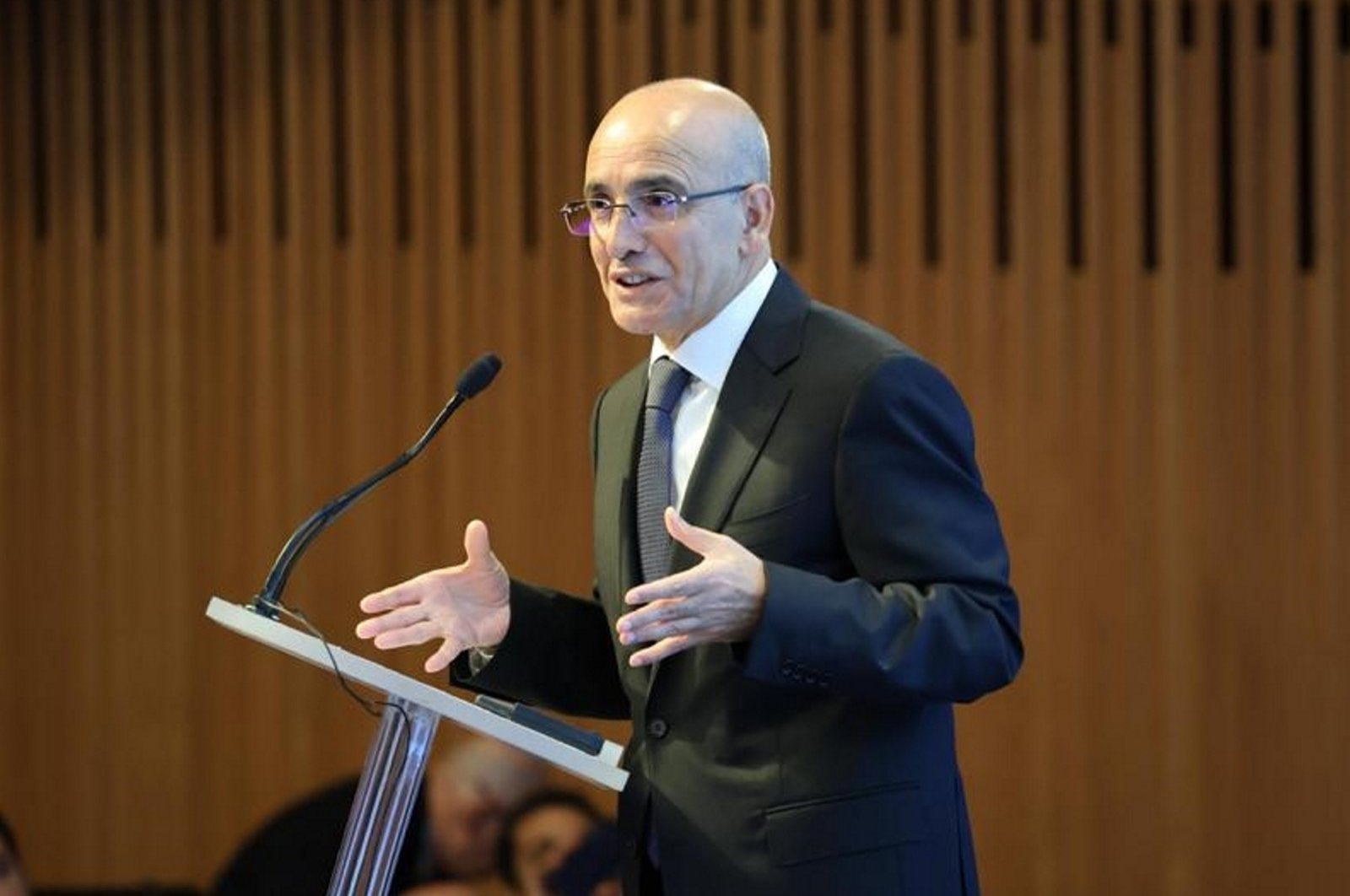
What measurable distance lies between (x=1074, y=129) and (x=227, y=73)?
197 cm

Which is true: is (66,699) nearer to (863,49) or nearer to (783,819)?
(863,49)

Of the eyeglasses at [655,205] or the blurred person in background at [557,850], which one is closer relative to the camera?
the eyeglasses at [655,205]

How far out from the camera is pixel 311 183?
4816 millimetres

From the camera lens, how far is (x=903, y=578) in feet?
6.89

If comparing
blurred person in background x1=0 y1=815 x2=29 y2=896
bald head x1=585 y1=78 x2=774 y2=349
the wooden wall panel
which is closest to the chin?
bald head x1=585 y1=78 x2=774 y2=349

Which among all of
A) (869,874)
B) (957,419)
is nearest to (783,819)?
(869,874)

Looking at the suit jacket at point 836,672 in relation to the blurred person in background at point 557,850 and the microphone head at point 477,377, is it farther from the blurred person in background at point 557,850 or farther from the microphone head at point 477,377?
the blurred person in background at point 557,850

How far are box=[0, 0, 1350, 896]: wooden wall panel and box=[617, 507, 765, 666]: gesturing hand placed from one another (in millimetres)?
2728

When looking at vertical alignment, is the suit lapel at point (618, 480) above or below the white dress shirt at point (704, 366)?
below

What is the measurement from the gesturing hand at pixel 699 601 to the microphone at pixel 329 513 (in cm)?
33

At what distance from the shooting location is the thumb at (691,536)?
6.48 ft

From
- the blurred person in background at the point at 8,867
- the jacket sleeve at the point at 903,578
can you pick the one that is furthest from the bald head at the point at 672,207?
the blurred person in background at the point at 8,867

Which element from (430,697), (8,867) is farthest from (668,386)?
(8,867)

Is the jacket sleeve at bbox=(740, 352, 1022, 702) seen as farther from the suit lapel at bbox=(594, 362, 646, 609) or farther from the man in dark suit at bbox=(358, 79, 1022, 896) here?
the suit lapel at bbox=(594, 362, 646, 609)
